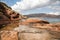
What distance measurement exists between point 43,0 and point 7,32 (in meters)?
1.26

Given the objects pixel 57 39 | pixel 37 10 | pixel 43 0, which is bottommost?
pixel 57 39

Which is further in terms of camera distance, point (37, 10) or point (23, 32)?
point (37, 10)

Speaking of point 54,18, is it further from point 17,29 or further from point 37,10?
point 17,29

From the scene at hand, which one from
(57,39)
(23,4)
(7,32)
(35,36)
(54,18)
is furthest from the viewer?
(23,4)

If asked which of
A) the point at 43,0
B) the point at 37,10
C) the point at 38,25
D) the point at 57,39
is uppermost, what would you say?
the point at 43,0

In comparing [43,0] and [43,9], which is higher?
[43,0]

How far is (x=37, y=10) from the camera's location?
3.49 meters

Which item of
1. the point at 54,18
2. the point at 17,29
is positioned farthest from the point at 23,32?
the point at 54,18

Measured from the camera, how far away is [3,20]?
11.6 feet

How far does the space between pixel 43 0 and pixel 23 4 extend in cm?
53

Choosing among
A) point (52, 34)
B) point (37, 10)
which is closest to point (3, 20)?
point (37, 10)

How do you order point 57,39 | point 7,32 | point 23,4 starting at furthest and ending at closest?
point 23,4 → point 7,32 → point 57,39

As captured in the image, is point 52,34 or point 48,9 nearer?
point 52,34

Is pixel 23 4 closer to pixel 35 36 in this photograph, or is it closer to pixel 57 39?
pixel 35 36
